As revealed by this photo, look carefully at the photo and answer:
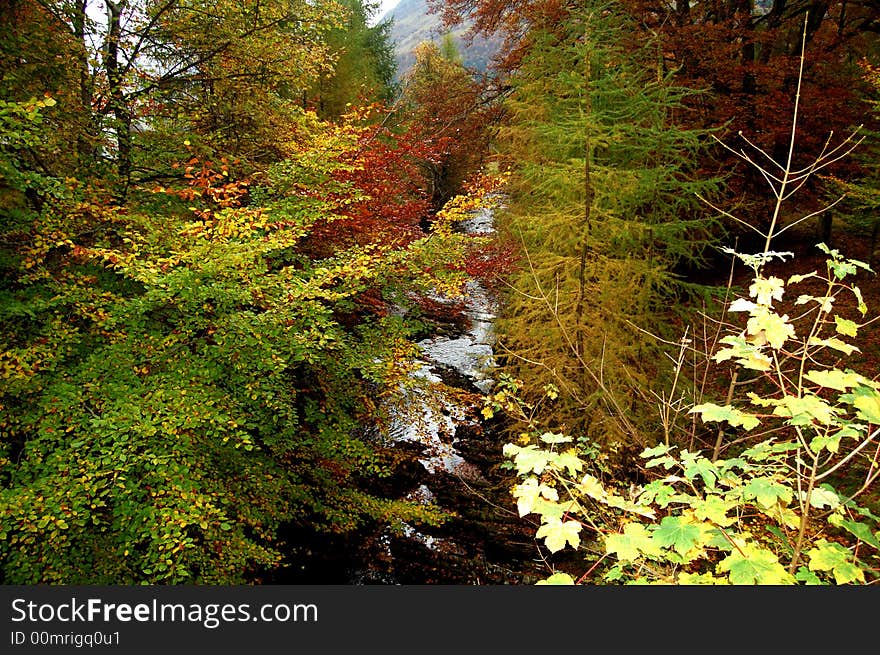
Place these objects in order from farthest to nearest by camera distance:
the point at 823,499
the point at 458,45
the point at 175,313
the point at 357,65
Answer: the point at 458,45
the point at 357,65
the point at 175,313
the point at 823,499

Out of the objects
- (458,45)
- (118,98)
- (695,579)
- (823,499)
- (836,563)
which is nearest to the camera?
(836,563)

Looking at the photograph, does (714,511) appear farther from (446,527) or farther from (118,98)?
(446,527)

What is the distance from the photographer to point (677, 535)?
1700 millimetres

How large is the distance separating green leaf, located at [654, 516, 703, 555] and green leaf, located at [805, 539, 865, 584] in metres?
0.39

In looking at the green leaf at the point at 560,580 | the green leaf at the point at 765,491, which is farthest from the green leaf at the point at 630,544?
the green leaf at the point at 765,491

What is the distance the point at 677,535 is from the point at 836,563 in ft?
1.78

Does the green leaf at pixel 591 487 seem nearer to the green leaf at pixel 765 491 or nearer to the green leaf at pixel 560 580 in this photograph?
the green leaf at pixel 560 580

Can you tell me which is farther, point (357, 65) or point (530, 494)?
point (357, 65)

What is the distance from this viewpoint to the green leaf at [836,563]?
5.32ft

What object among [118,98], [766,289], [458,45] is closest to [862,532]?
[766,289]

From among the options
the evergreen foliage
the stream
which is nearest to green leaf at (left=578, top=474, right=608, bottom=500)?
the stream

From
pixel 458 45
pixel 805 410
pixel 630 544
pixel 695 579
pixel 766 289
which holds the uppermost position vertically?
pixel 458 45

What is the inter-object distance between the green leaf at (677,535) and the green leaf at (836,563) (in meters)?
0.39

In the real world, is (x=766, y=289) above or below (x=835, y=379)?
above
